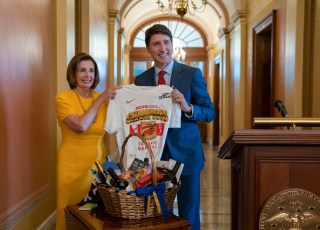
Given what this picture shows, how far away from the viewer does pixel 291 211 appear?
1439mm

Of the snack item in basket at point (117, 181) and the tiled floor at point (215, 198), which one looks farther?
the tiled floor at point (215, 198)

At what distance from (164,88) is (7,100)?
988 millimetres

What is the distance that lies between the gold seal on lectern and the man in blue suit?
2.55ft

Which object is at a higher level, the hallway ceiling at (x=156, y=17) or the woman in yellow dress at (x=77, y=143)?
the hallway ceiling at (x=156, y=17)

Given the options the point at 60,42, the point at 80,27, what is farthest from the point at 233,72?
the point at 60,42

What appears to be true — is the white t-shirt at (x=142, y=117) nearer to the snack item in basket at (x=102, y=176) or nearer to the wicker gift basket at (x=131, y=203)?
the snack item in basket at (x=102, y=176)

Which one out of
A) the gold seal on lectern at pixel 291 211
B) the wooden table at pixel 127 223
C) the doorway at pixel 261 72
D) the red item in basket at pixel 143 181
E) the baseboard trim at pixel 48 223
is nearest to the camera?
the gold seal on lectern at pixel 291 211

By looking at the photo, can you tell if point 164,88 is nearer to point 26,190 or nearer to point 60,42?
point 26,190

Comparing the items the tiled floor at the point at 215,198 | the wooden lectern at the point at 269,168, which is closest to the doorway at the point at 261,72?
the tiled floor at the point at 215,198

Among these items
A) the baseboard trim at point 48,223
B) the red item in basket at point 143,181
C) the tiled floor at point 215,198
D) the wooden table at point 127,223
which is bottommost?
the tiled floor at point 215,198

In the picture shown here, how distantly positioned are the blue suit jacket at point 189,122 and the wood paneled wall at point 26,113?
3.30 ft

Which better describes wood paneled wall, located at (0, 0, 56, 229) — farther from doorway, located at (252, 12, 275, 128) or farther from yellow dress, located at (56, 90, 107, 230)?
doorway, located at (252, 12, 275, 128)

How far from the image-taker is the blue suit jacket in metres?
2.20

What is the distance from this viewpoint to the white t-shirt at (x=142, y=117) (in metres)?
2.24
